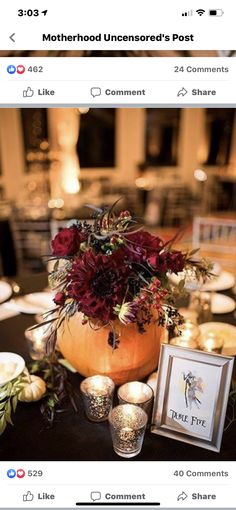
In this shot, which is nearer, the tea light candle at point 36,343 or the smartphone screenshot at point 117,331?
the smartphone screenshot at point 117,331

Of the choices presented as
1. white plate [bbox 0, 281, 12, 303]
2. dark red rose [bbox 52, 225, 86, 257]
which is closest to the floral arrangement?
dark red rose [bbox 52, 225, 86, 257]

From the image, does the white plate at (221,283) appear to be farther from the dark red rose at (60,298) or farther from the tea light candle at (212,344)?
the dark red rose at (60,298)

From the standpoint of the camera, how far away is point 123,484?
59 centimetres

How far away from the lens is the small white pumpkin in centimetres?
72

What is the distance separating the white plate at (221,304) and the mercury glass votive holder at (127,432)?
58 centimetres

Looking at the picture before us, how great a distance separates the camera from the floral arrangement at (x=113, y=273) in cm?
62

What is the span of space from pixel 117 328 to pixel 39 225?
85.4 inches

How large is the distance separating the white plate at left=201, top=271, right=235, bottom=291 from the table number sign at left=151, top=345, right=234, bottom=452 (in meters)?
0.70

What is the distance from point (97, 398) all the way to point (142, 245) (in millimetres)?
303

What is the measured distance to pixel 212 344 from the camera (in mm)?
841

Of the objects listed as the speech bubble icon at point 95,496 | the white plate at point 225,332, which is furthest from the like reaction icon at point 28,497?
the white plate at point 225,332
